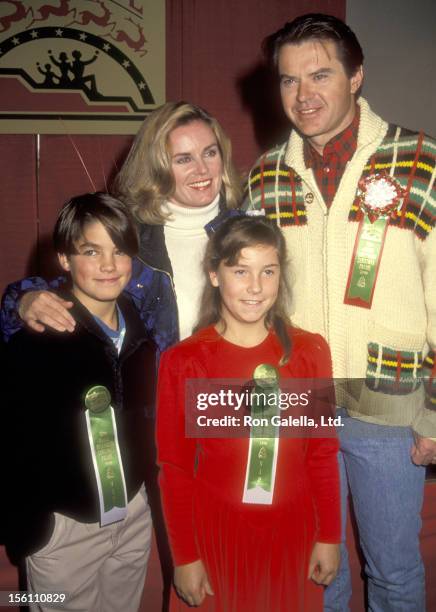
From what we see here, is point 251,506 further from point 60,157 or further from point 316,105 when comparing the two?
point 60,157

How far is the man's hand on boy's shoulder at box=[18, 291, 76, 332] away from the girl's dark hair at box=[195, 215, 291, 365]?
295 millimetres

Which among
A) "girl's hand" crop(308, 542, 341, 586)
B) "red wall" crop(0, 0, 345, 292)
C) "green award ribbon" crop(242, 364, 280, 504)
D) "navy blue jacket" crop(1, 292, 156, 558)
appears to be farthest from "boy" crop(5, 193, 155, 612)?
"red wall" crop(0, 0, 345, 292)

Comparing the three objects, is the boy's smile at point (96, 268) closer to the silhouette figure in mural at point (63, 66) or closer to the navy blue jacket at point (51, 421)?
the navy blue jacket at point (51, 421)

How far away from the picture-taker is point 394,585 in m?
1.26

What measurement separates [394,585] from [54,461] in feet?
2.71

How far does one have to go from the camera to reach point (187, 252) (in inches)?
55.1

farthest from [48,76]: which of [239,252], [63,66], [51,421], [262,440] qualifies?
[262,440]

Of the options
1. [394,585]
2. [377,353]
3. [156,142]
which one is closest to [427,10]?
[156,142]

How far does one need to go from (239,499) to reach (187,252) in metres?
0.62

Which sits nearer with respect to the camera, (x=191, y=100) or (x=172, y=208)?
(x=172, y=208)

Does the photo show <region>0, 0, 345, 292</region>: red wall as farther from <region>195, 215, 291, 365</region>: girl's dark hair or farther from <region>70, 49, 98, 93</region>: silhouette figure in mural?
<region>195, 215, 291, 365</region>: girl's dark hair

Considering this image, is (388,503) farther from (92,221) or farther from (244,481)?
(92,221)

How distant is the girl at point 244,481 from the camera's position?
1.08 m

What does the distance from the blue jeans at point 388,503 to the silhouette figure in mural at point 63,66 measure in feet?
7.61
